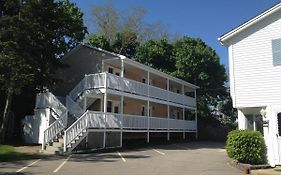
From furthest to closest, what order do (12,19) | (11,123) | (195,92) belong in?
(195,92), (11,123), (12,19)

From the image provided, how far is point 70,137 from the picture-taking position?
21656 mm

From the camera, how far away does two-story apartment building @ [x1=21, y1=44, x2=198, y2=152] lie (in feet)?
75.9

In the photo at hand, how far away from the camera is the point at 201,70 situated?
43.0 m

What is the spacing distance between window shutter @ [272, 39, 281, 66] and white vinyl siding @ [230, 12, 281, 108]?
150 millimetres

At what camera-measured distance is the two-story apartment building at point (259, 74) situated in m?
16.8

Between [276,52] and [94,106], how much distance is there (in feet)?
52.0

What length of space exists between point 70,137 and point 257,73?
11657 mm

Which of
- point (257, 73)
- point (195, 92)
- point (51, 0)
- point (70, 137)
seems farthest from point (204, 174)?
point (195, 92)

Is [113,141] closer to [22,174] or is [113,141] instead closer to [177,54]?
[22,174]

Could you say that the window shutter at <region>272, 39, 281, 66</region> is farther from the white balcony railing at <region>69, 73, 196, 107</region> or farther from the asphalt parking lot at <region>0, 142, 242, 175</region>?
the white balcony railing at <region>69, 73, 196, 107</region>

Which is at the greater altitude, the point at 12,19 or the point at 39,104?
the point at 12,19

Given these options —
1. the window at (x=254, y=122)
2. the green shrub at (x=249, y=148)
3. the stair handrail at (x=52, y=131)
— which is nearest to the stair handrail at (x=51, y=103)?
the stair handrail at (x=52, y=131)

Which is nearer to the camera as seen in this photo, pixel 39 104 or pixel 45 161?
pixel 45 161

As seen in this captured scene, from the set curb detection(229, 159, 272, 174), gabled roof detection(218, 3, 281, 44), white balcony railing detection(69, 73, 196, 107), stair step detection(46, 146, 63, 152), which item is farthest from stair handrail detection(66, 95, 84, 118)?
curb detection(229, 159, 272, 174)
